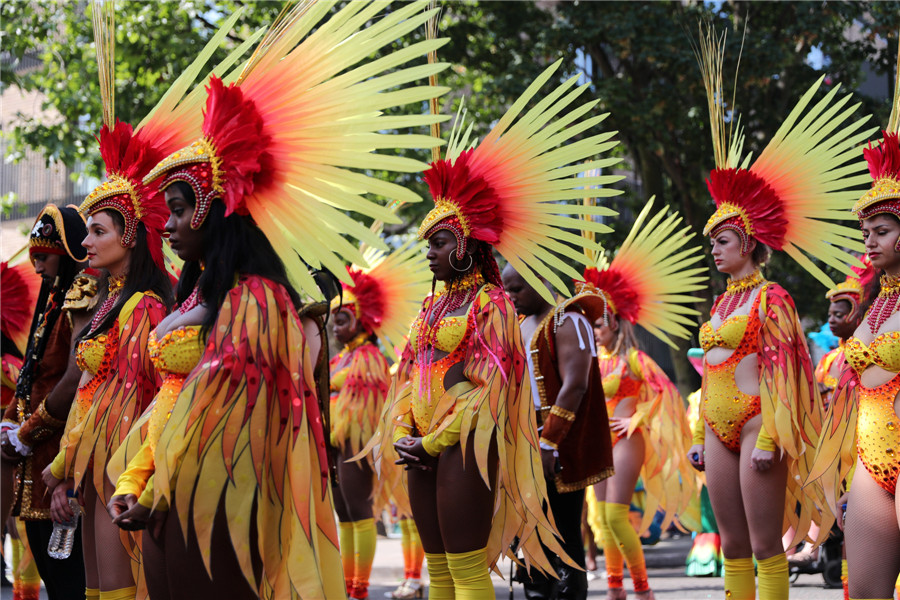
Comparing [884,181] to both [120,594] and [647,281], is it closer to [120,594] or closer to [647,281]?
[647,281]

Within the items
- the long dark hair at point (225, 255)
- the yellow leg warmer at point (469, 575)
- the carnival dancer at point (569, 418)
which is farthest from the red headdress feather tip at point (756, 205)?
the long dark hair at point (225, 255)

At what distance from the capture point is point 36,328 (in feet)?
18.5

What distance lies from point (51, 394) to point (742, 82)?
35.6ft

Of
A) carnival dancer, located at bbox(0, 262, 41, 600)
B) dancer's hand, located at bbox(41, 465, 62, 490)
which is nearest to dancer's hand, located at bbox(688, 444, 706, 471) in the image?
dancer's hand, located at bbox(41, 465, 62, 490)

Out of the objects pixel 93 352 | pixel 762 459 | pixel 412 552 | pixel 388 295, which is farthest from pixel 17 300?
pixel 762 459

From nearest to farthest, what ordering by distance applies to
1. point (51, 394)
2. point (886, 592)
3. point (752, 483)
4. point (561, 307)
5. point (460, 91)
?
point (886, 592), point (51, 394), point (752, 483), point (561, 307), point (460, 91)

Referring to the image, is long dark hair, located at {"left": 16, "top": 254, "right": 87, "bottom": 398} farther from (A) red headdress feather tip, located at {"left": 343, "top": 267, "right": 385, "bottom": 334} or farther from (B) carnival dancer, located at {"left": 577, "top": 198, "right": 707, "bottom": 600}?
(B) carnival dancer, located at {"left": 577, "top": 198, "right": 707, "bottom": 600}

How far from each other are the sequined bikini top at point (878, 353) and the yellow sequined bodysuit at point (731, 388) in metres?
1.06

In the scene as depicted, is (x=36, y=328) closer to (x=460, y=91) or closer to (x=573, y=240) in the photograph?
(x=573, y=240)

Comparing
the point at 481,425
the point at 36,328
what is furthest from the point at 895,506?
the point at 36,328

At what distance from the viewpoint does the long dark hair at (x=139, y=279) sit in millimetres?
4816

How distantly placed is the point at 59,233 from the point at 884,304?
13.8ft

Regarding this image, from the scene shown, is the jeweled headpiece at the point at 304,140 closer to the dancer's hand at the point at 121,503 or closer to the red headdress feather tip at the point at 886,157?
Result: the dancer's hand at the point at 121,503

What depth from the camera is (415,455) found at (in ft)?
15.9
